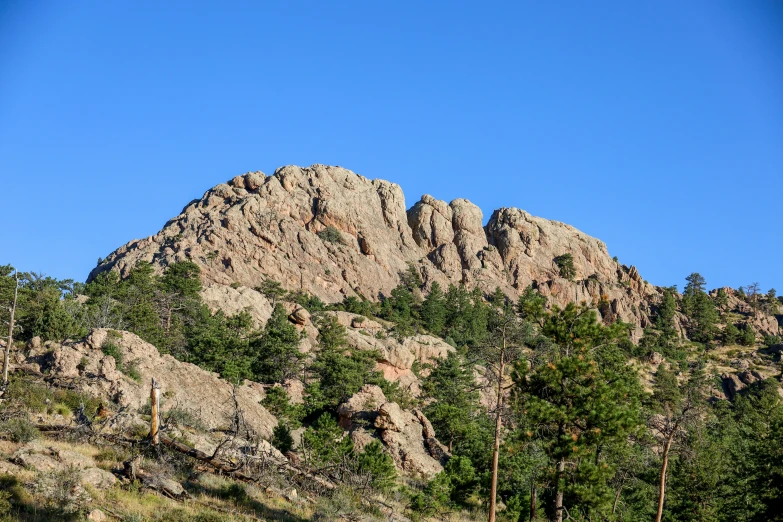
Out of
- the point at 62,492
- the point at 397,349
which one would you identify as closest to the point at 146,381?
the point at 62,492

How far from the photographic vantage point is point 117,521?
1550 centimetres

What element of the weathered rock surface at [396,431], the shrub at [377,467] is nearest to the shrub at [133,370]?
the weathered rock surface at [396,431]

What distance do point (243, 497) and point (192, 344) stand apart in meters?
36.9

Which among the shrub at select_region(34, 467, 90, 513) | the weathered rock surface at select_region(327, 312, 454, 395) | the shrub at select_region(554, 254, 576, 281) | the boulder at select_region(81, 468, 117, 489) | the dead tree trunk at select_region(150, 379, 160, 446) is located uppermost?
the shrub at select_region(554, 254, 576, 281)

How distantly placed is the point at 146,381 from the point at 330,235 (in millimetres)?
79073

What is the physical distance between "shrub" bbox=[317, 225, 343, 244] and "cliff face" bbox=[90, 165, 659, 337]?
186 mm

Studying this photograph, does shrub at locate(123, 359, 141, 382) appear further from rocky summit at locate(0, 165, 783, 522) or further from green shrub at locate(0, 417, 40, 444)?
green shrub at locate(0, 417, 40, 444)

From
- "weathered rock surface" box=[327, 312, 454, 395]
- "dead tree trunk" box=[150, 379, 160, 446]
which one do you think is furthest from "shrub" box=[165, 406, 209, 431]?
"weathered rock surface" box=[327, 312, 454, 395]

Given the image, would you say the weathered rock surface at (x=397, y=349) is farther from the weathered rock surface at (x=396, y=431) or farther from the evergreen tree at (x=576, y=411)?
the evergreen tree at (x=576, y=411)

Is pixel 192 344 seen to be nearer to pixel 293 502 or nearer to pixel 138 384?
pixel 138 384

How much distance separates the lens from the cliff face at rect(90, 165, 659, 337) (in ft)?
337

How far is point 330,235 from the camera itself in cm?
11544

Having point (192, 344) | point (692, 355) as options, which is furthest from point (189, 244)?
point (692, 355)

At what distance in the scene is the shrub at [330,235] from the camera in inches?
4528
